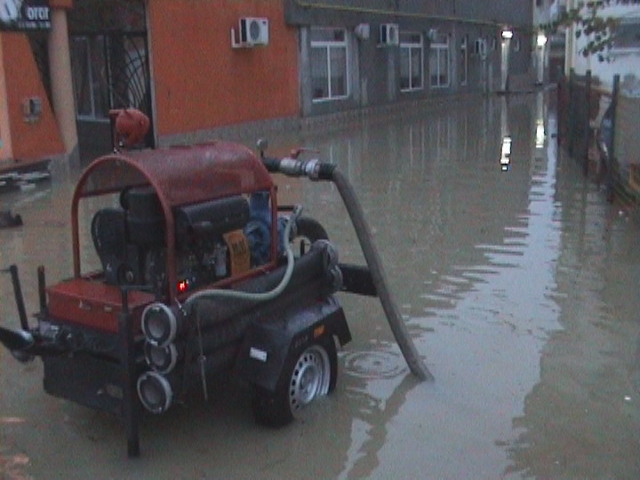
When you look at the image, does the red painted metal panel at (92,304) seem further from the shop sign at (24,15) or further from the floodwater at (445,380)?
the shop sign at (24,15)

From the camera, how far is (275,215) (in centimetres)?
497

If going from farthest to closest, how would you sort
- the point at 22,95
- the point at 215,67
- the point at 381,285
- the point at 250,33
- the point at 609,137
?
the point at 250,33 → the point at 215,67 → the point at 22,95 → the point at 609,137 → the point at 381,285

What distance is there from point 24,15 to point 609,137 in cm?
861

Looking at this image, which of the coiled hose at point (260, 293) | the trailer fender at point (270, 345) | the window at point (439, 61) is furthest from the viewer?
the window at point (439, 61)

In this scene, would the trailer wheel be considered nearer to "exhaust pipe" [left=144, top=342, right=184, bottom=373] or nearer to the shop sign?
"exhaust pipe" [left=144, top=342, right=184, bottom=373]

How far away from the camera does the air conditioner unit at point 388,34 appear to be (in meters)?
24.5

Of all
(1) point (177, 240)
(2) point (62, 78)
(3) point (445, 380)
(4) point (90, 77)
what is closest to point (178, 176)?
(1) point (177, 240)

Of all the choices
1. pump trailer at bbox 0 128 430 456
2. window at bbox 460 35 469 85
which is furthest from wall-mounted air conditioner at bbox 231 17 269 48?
window at bbox 460 35 469 85

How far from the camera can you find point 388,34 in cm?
2455

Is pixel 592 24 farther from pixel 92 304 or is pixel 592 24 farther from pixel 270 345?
pixel 92 304

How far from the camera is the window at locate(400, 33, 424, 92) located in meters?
27.3

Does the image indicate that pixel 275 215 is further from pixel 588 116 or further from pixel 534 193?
pixel 588 116

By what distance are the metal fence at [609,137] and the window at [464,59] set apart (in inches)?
733

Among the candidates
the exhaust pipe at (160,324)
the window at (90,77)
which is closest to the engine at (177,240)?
the exhaust pipe at (160,324)
